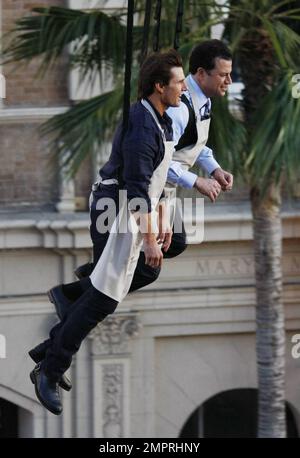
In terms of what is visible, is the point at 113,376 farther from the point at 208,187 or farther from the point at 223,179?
the point at 208,187

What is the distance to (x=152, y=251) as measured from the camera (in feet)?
22.1

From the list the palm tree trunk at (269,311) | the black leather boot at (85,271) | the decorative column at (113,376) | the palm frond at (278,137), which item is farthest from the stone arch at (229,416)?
the black leather boot at (85,271)

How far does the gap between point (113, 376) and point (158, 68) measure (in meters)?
7.19

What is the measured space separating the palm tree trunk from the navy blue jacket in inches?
192

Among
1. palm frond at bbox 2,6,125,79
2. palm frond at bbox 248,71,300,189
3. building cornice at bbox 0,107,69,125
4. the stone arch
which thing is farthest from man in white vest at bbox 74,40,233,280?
the stone arch

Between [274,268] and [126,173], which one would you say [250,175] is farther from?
[126,173]

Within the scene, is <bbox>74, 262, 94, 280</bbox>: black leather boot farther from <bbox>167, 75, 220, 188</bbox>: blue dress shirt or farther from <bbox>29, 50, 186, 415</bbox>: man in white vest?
<bbox>167, 75, 220, 188</bbox>: blue dress shirt

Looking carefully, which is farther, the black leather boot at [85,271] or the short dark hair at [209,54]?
the black leather boot at [85,271]

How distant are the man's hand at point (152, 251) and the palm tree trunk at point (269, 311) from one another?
492cm

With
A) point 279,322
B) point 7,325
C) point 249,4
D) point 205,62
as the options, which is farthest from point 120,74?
point 205,62

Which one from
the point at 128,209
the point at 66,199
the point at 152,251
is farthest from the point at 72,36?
the point at 152,251

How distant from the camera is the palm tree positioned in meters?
10.5

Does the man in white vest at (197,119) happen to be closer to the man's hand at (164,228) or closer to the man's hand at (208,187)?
the man's hand at (208,187)

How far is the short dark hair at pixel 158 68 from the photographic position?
21.9 ft
